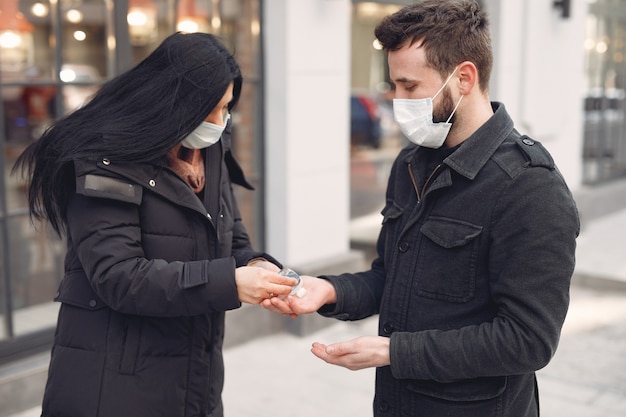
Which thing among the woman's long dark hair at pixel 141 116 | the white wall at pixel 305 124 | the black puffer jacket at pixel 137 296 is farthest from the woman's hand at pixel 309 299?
the white wall at pixel 305 124

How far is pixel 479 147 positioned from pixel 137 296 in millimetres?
1034

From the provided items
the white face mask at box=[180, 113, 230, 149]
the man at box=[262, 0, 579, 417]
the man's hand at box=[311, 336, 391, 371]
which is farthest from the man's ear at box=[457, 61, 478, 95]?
the white face mask at box=[180, 113, 230, 149]

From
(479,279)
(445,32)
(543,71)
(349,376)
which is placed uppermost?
(543,71)

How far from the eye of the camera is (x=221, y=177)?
8.46 ft

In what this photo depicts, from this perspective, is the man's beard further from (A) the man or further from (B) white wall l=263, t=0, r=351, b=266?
(B) white wall l=263, t=0, r=351, b=266

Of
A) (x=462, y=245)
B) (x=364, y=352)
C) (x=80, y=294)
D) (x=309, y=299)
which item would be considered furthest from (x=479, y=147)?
(x=80, y=294)

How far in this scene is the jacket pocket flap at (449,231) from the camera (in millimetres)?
1915

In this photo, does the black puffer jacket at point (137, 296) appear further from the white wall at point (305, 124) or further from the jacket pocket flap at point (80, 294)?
the white wall at point (305, 124)

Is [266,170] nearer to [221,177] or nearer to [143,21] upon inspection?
[143,21]

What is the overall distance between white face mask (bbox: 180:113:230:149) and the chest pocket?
0.80 metres

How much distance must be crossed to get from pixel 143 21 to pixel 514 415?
3536mm

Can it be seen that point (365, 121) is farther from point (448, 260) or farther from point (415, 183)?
point (448, 260)

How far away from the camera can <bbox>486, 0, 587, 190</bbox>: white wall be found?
7.62 metres

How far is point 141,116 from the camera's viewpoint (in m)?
2.27
